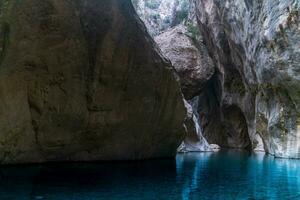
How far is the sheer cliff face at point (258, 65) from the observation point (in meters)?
22.3

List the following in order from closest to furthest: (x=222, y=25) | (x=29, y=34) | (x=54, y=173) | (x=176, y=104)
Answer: (x=54, y=173) → (x=29, y=34) → (x=176, y=104) → (x=222, y=25)

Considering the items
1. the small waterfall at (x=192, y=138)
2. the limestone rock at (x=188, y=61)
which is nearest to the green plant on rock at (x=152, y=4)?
the limestone rock at (x=188, y=61)

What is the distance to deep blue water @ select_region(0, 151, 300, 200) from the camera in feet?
33.0

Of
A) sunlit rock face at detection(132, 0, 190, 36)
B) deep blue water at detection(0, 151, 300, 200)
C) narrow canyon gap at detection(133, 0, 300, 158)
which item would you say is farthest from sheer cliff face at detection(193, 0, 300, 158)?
deep blue water at detection(0, 151, 300, 200)

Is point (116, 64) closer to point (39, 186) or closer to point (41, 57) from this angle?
point (41, 57)

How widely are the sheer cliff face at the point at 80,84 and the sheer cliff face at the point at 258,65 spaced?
6.35m

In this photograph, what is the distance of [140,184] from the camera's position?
1216cm

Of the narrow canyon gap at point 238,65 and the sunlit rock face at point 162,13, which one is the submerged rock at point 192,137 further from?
the sunlit rock face at point 162,13

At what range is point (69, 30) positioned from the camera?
56.4ft

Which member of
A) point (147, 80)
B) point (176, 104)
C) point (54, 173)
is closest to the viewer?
point (54, 173)

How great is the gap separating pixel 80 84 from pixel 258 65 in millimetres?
13023

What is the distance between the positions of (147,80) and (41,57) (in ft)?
17.4

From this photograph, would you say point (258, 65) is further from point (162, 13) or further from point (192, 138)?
point (162, 13)

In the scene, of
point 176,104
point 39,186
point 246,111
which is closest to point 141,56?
point 176,104
